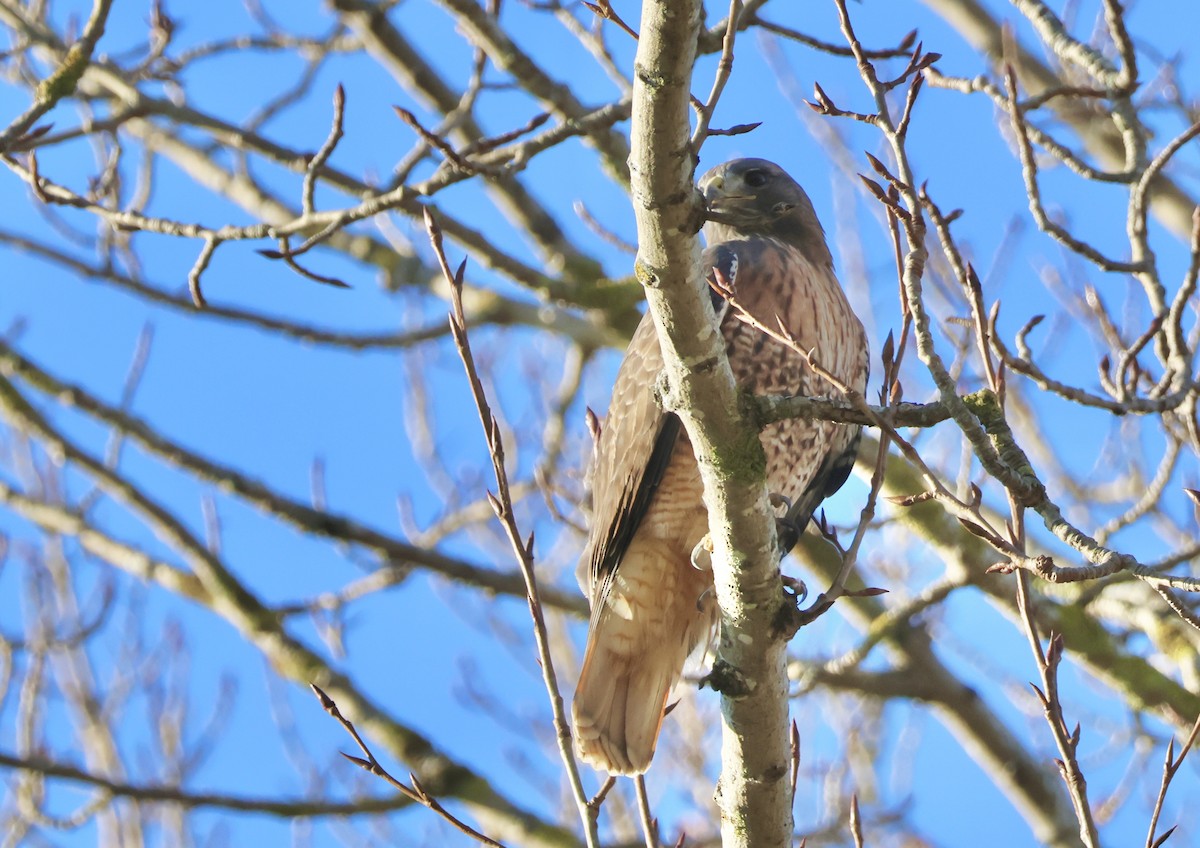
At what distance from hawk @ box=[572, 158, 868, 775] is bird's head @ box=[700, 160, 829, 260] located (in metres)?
0.61

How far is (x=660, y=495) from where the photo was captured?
13.2 feet

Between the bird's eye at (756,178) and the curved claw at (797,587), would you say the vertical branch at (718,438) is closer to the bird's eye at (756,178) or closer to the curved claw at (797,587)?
the curved claw at (797,587)

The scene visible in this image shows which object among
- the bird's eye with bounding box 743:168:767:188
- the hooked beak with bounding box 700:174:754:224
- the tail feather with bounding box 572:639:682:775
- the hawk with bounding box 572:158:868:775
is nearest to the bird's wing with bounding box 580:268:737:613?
the hawk with bounding box 572:158:868:775

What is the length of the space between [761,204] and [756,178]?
4.3 inches

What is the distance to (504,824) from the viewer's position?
4762mm

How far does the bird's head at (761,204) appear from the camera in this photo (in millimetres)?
5020

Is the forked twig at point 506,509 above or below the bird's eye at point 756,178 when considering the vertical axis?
below

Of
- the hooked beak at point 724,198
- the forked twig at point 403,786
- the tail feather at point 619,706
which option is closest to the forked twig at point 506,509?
the forked twig at point 403,786

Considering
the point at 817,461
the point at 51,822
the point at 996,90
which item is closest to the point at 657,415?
the point at 817,461

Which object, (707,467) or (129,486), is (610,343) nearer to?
(129,486)

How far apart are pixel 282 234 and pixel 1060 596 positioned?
3.38 meters

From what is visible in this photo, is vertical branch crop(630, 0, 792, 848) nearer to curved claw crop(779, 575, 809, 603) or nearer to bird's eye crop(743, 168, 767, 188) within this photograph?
curved claw crop(779, 575, 809, 603)

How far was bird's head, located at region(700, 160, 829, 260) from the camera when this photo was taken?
5020 mm

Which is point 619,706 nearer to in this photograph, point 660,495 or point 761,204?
point 660,495
